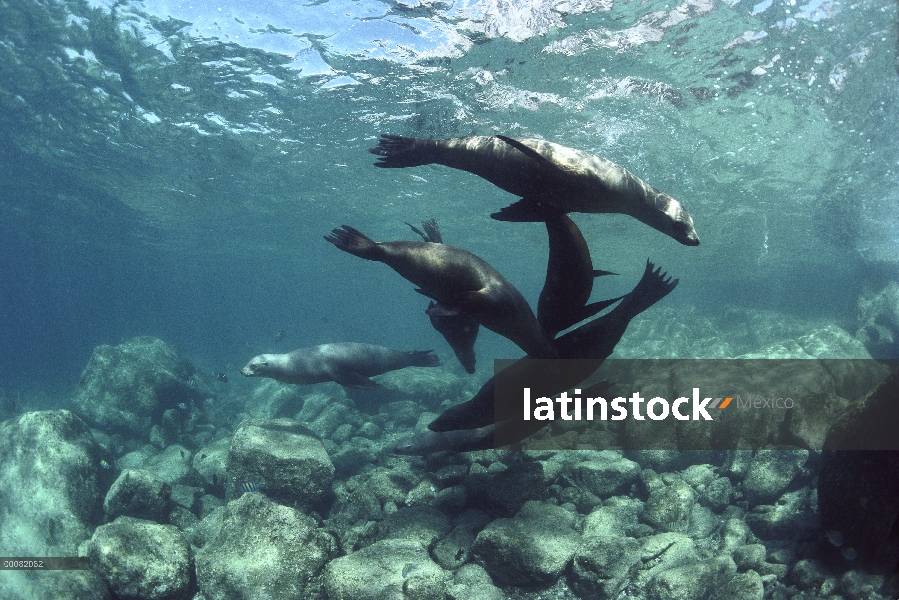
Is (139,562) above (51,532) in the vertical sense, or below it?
above

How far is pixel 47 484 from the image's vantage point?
264 inches

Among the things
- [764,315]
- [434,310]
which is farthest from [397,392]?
[764,315]

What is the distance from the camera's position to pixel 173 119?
1581cm

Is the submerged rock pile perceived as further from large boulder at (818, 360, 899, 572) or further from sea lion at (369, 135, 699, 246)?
sea lion at (369, 135, 699, 246)

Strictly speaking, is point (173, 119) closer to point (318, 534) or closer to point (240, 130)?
point (240, 130)

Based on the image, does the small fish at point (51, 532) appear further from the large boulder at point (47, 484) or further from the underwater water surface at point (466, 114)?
the underwater water surface at point (466, 114)

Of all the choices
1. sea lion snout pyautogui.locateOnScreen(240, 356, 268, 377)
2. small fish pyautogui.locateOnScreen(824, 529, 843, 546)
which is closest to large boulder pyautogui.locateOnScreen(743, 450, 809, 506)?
small fish pyautogui.locateOnScreen(824, 529, 843, 546)

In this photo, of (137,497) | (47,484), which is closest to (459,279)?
(137,497)

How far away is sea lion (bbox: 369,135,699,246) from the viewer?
10.1ft

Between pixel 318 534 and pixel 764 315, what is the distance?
23.3 m

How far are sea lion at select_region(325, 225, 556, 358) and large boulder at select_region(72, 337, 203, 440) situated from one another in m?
13.1

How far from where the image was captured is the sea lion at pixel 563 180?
3.09m

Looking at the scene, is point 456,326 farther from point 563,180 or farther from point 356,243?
point 563,180

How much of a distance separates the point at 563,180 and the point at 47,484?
28.7ft
